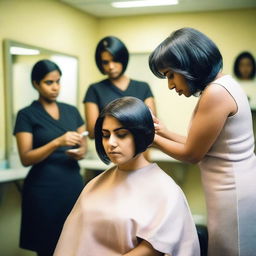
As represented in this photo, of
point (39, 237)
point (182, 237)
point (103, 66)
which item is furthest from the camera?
point (103, 66)

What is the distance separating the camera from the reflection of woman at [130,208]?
1.25m

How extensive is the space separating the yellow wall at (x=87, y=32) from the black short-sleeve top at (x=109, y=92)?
2.94 feet

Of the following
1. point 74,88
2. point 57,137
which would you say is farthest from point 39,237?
point 74,88

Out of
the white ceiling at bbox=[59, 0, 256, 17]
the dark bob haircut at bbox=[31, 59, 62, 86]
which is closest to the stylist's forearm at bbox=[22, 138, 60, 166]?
the dark bob haircut at bbox=[31, 59, 62, 86]

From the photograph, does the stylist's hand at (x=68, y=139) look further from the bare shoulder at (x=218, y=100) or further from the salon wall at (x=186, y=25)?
the salon wall at (x=186, y=25)

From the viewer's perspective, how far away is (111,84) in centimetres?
225

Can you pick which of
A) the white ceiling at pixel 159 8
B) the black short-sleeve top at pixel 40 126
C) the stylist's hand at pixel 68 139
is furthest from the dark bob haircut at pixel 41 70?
the white ceiling at pixel 159 8

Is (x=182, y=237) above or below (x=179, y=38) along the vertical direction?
below

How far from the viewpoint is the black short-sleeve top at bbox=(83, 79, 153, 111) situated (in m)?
2.23

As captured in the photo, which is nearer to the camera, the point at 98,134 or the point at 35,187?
the point at 98,134

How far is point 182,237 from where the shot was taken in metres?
1.27

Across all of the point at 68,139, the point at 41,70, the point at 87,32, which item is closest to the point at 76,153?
the point at 68,139

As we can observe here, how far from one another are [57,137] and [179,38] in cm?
112

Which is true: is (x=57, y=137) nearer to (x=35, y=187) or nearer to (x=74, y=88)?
(x=35, y=187)
